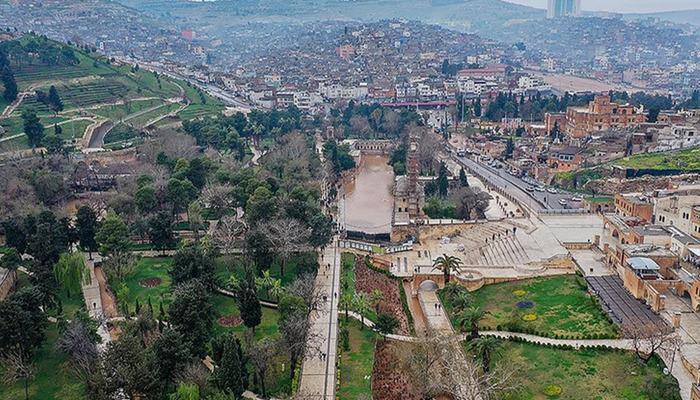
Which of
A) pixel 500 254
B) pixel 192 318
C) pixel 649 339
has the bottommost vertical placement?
pixel 500 254

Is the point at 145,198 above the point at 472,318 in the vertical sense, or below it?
above

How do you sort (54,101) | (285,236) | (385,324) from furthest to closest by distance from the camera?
1. (54,101)
2. (285,236)
3. (385,324)

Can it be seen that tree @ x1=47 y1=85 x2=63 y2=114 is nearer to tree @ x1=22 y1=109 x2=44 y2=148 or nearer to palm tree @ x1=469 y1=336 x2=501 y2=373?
tree @ x1=22 y1=109 x2=44 y2=148

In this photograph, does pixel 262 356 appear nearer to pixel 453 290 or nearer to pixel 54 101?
pixel 453 290

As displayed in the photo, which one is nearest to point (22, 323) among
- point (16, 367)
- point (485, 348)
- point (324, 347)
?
point (16, 367)

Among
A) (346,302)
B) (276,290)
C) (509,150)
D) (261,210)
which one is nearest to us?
(346,302)

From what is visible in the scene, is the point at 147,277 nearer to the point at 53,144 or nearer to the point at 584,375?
the point at 584,375

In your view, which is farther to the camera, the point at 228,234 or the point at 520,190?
the point at 520,190

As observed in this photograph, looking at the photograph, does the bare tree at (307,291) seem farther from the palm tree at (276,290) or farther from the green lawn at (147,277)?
the green lawn at (147,277)

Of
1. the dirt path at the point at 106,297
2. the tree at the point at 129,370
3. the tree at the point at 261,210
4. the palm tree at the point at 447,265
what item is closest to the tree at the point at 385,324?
the palm tree at the point at 447,265
